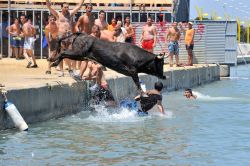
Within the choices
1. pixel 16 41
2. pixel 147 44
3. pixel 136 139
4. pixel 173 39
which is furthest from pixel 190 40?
pixel 136 139

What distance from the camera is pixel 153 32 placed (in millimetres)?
23734

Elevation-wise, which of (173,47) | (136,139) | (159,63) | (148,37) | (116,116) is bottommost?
(136,139)

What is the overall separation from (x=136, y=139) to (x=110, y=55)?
2.78 metres

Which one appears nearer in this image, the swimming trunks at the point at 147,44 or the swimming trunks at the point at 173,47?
the swimming trunks at the point at 147,44

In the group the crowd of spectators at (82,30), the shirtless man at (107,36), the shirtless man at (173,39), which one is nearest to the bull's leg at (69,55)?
the crowd of spectators at (82,30)

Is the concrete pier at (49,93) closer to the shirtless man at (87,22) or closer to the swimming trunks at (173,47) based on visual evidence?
the shirtless man at (87,22)

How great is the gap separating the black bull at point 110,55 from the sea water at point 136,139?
3.21ft

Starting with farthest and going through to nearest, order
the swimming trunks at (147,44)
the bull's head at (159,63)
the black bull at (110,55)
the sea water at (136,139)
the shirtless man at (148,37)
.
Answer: the swimming trunks at (147,44) < the shirtless man at (148,37) < the bull's head at (159,63) < the black bull at (110,55) < the sea water at (136,139)

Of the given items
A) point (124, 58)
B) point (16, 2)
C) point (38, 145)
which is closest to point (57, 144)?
point (38, 145)

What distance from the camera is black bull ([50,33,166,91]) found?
585 inches

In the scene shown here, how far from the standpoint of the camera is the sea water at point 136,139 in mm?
10703

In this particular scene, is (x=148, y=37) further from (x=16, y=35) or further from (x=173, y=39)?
(x=16, y=35)

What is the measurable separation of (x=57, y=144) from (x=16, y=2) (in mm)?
16587

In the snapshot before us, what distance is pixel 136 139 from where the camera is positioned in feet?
41.0
